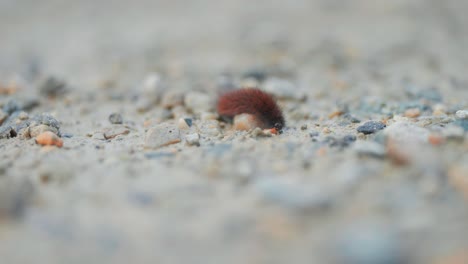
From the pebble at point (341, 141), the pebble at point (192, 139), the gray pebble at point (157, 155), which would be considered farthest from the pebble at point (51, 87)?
the pebble at point (341, 141)

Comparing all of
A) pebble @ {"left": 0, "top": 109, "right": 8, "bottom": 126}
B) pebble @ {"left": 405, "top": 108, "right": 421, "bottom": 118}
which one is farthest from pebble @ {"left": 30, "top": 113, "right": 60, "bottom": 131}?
pebble @ {"left": 405, "top": 108, "right": 421, "bottom": 118}

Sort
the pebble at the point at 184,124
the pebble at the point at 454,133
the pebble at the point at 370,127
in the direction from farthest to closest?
the pebble at the point at 184,124, the pebble at the point at 370,127, the pebble at the point at 454,133

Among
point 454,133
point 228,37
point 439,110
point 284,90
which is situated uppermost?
point 228,37

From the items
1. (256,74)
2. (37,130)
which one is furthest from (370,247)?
(256,74)

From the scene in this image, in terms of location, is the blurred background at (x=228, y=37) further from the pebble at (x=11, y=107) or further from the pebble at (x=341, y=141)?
the pebble at (x=341, y=141)

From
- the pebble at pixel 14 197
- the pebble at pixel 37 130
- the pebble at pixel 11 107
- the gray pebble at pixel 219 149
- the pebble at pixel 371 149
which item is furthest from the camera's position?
the pebble at pixel 11 107

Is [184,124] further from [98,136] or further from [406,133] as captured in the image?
[406,133]

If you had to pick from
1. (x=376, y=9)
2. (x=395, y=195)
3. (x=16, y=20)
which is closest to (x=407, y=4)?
(x=376, y=9)
